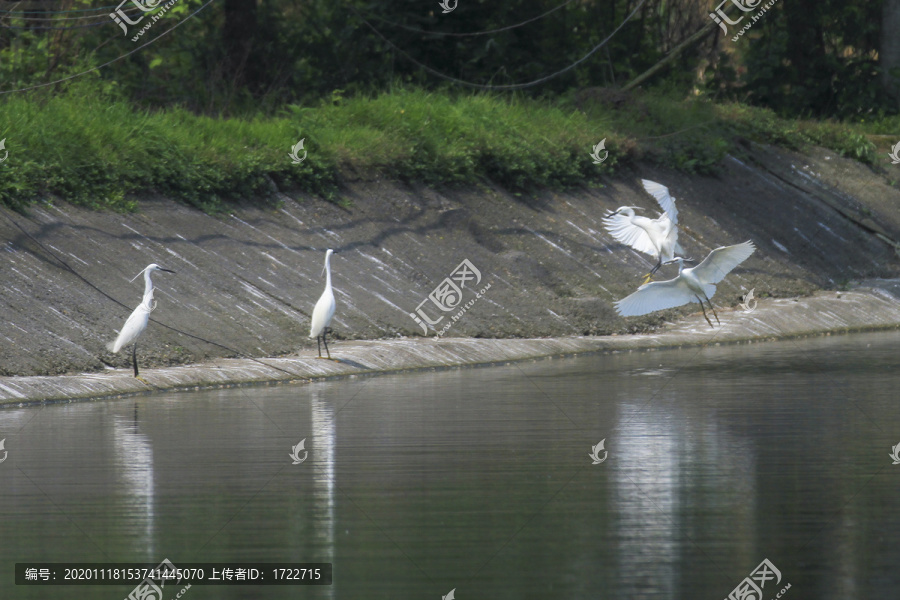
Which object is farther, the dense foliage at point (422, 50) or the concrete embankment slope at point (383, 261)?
the dense foliage at point (422, 50)

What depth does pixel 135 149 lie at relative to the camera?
22266 millimetres

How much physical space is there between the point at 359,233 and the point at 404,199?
1984 mm

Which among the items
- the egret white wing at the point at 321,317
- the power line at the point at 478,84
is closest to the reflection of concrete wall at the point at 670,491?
the egret white wing at the point at 321,317

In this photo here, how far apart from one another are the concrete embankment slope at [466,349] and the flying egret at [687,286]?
9.12 feet

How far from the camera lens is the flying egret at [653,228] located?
1994 centimetres

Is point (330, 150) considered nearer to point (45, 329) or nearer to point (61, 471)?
point (45, 329)

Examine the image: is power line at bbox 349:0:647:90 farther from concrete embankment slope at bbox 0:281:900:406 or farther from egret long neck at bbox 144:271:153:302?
egret long neck at bbox 144:271:153:302

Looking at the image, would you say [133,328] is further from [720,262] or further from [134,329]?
[720,262]

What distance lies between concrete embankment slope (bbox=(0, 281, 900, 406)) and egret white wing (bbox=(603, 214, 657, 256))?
1.52 m

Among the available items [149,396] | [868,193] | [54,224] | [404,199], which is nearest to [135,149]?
[54,224]

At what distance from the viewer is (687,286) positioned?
1780 centimetres
